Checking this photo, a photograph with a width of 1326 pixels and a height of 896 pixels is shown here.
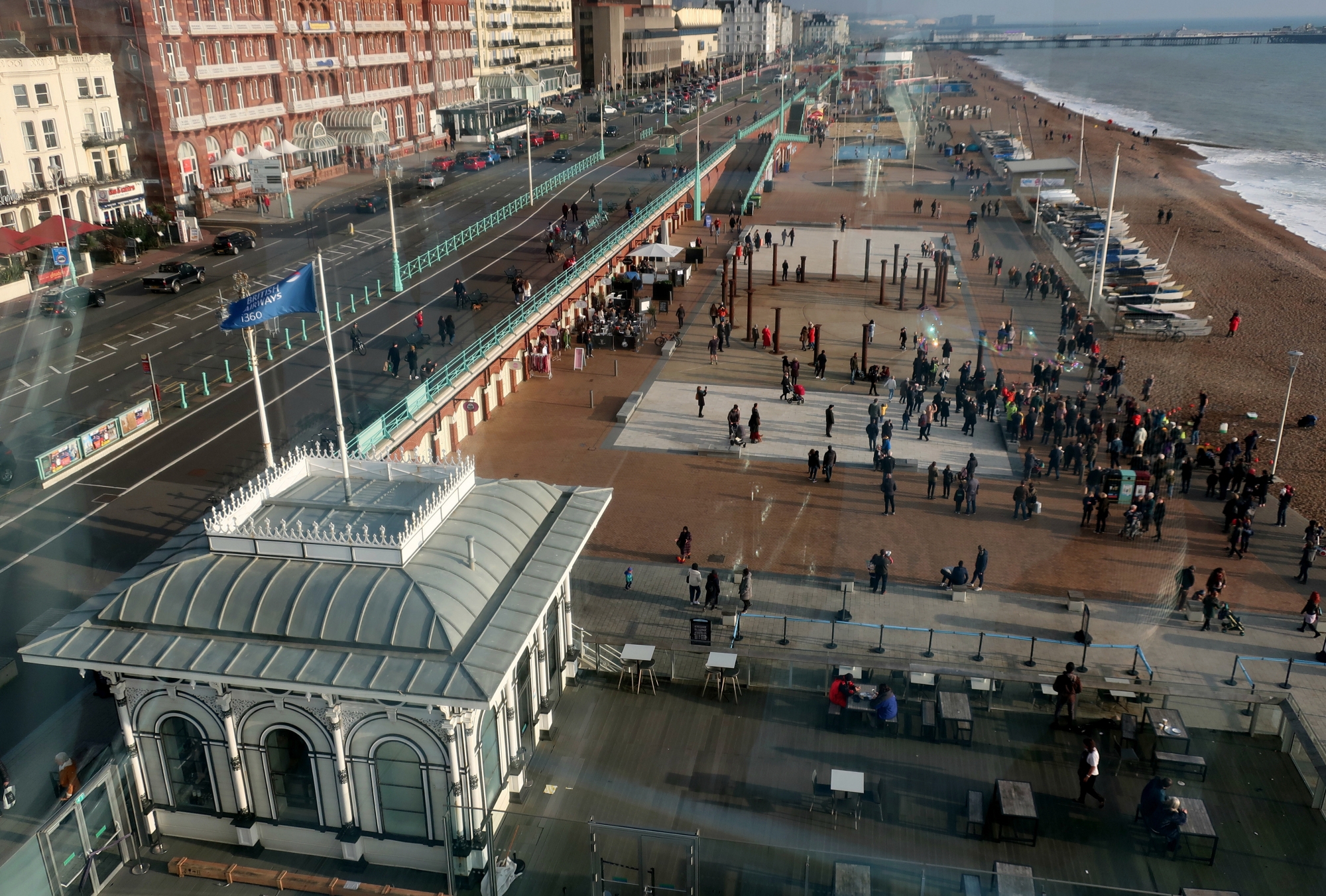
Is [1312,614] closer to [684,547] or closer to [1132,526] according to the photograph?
[1132,526]

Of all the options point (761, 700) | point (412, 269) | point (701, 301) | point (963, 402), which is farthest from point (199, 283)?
point (761, 700)

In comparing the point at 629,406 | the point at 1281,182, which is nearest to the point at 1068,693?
the point at 629,406

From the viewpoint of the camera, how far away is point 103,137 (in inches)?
1827

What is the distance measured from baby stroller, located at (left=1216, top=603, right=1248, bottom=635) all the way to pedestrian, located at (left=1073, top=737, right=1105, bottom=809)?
26.5 feet

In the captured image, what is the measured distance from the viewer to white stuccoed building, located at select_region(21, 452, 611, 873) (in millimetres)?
12766

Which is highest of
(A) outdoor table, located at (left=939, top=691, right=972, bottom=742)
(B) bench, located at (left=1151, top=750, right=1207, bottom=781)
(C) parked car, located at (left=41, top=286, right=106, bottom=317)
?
(C) parked car, located at (left=41, top=286, right=106, bottom=317)

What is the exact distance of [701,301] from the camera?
48.3 meters

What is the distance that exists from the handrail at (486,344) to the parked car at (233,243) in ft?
51.8

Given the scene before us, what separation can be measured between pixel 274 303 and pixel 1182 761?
16051 mm

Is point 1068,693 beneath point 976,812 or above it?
above

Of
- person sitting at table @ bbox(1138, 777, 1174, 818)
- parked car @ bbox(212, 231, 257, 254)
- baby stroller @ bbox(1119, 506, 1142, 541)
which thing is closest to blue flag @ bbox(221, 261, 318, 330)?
person sitting at table @ bbox(1138, 777, 1174, 818)

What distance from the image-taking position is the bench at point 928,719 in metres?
16.3

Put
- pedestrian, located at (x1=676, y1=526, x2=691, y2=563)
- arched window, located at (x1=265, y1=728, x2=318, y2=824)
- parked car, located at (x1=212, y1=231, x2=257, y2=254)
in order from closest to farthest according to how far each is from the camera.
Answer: arched window, located at (x1=265, y1=728, x2=318, y2=824), pedestrian, located at (x1=676, y1=526, x2=691, y2=563), parked car, located at (x1=212, y1=231, x2=257, y2=254)

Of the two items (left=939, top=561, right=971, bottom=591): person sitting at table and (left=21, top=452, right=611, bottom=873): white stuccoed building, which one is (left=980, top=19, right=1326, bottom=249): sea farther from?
(left=21, top=452, right=611, bottom=873): white stuccoed building
